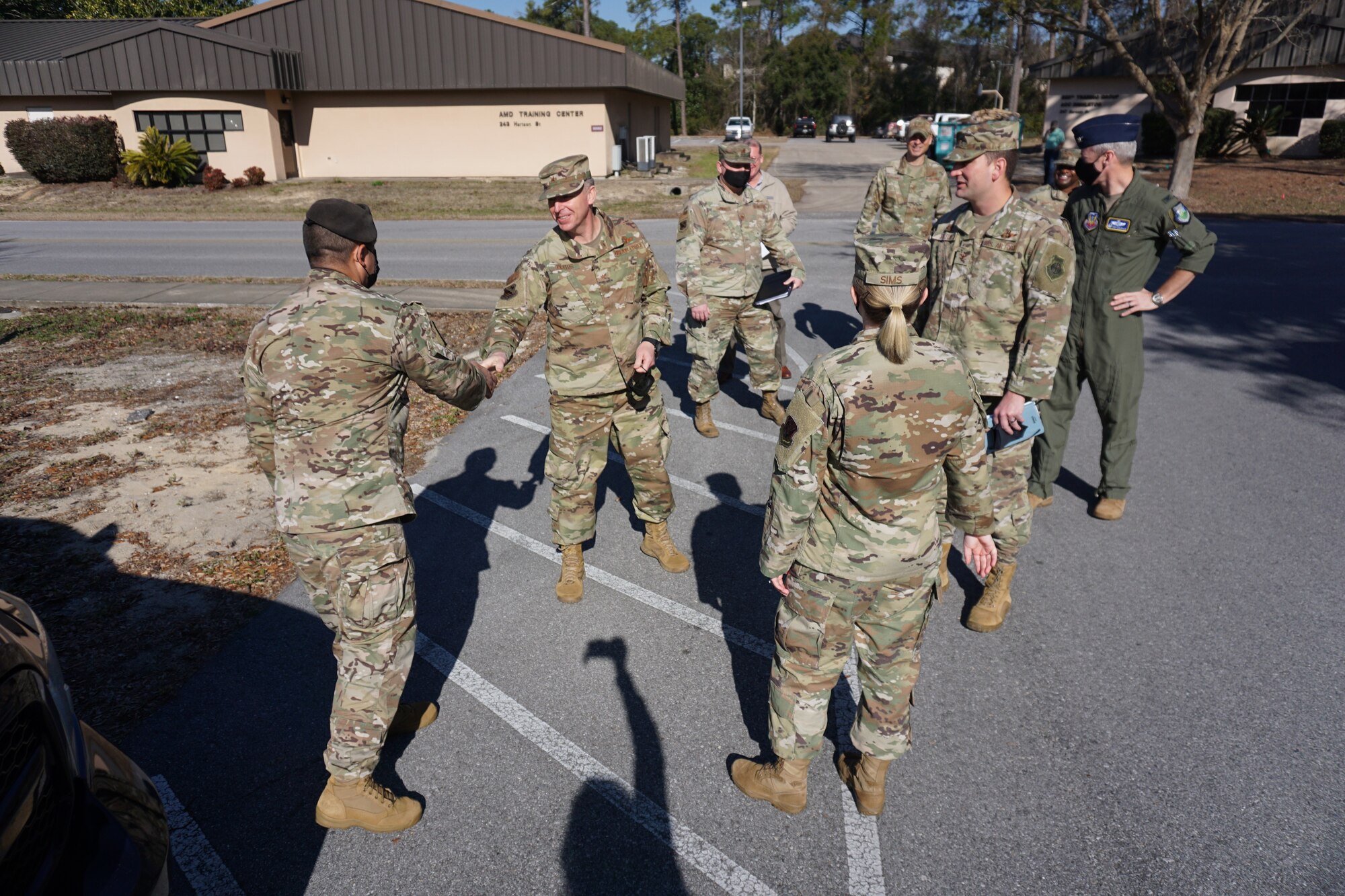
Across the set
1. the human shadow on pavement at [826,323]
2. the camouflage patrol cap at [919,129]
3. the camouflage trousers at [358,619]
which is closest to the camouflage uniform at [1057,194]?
the camouflage patrol cap at [919,129]

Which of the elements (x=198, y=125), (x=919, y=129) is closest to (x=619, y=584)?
(x=919, y=129)

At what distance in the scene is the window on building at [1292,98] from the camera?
91.9ft

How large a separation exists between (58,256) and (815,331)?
626 inches

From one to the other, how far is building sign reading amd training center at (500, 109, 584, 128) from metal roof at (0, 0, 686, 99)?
3.65 ft

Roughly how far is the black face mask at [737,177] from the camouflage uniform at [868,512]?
3909mm

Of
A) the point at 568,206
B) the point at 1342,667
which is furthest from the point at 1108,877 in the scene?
the point at 568,206

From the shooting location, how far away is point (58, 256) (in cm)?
1680

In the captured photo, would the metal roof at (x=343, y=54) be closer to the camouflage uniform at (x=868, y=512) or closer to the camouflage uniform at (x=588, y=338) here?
the camouflage uniform at (x=588, y=338)

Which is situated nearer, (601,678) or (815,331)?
(601,678)

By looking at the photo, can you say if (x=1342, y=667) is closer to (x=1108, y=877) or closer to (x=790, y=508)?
(x=1108, y=877)

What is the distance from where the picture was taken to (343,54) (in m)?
28.2

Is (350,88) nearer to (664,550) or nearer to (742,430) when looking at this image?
(742,430)

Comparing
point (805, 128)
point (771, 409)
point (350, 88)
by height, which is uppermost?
point (805, 128)

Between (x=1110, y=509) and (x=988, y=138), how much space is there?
111 inches
